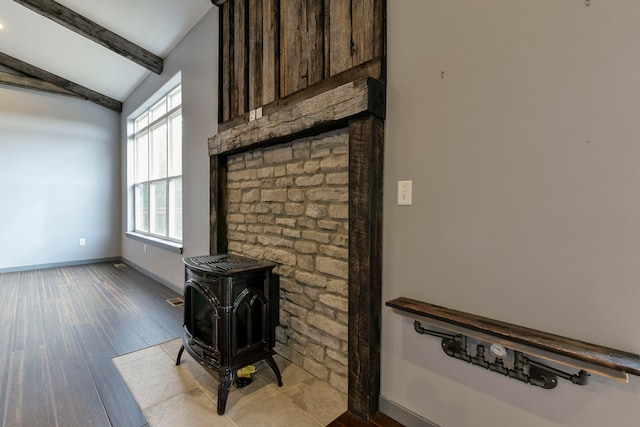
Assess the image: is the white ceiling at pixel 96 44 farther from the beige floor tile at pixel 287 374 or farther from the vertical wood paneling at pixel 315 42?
the beige floor tile at pixel 287 374

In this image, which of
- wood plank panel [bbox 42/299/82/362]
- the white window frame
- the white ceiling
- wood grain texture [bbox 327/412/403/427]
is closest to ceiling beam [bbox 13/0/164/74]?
the white ceiling

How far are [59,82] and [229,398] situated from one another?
6278 millimetres

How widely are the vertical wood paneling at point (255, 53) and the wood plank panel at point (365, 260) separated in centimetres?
120

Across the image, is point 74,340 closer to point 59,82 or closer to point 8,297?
point 8,297

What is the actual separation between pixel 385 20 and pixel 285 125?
0.88 m

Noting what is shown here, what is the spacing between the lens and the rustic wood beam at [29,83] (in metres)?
4.78

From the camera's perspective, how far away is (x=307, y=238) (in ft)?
6.95

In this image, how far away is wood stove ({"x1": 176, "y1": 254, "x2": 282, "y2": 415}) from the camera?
68.4 inches

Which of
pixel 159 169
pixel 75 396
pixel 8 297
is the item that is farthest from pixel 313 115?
A: pixel 8 297

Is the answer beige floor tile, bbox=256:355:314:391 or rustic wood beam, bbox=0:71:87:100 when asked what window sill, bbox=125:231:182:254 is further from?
rustic wood beam, bbox=0:71:87:100

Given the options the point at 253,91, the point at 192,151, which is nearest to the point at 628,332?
the point at 253,91

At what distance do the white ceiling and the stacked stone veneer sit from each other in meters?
2.22

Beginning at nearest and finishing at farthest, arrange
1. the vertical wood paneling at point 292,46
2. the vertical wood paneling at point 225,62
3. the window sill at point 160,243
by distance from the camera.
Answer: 1. the vertical wood paneling at point 292,46
2. the vertical wood paneling at point 225,62
3. the window sill at point 160,243

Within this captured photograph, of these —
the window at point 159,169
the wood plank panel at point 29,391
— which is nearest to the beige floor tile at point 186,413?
the wood plank panel at point 29,391
